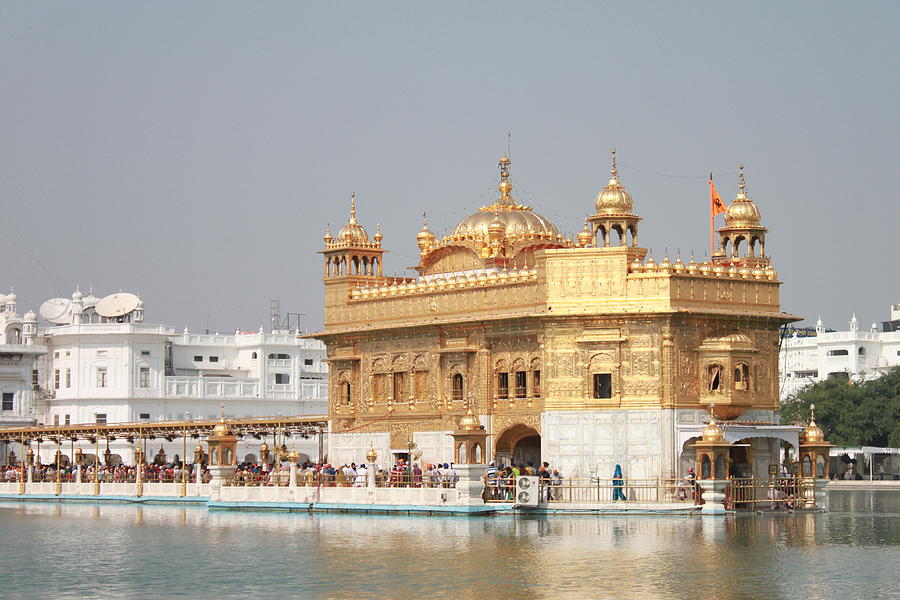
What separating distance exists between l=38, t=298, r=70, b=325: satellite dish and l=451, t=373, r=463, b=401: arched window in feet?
145

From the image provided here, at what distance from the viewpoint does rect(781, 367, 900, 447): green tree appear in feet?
282

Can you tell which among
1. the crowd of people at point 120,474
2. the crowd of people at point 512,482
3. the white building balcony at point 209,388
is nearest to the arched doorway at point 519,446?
the crowd of people at point 512,482

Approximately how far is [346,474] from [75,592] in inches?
776

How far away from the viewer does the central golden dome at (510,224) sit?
5028 cm

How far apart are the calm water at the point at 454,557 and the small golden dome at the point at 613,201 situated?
8441 millimetres

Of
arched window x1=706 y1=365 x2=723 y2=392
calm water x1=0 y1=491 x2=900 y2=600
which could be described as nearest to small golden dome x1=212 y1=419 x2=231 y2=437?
calm water x1=0 y1=491 x2=900 y2=600

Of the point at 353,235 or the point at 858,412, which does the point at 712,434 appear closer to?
the point at 353,235

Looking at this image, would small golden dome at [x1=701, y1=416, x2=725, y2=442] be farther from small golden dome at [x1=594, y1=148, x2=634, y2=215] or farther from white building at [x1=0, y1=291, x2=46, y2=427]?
white building at [x1=0, y1=291, x2=46, y2=427]

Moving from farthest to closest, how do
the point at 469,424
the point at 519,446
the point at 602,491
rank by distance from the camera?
1. the point at 519,446
2. the point at 602,491
3. the point at 469,424

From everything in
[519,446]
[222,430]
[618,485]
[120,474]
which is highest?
[222,430]

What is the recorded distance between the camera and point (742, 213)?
155 ft

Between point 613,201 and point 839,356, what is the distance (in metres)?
61.7

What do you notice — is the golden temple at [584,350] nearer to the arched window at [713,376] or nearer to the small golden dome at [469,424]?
the arched window at [713,376]

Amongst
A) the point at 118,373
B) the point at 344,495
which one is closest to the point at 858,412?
the point at 118,373
